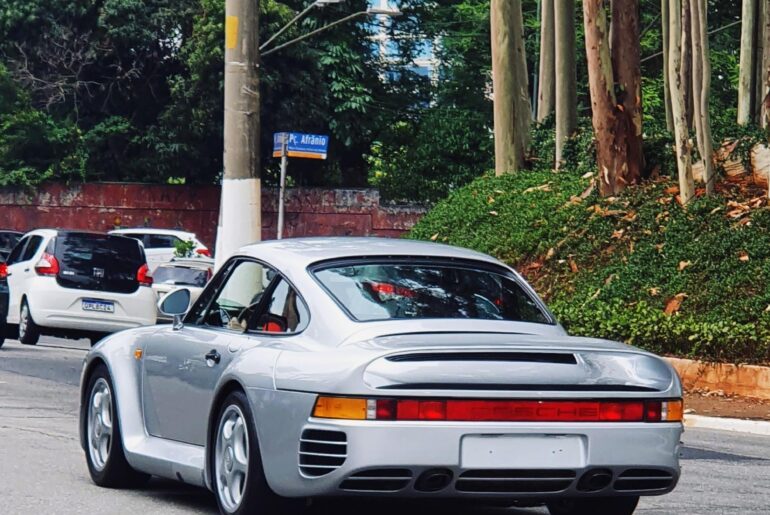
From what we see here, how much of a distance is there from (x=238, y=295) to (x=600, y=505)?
80.9 inches

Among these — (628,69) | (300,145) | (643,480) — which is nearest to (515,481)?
(643,480)

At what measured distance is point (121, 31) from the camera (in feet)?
155

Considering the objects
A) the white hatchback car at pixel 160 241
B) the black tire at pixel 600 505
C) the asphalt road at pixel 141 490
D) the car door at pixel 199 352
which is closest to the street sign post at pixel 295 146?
the asphalt road at pixel 141 490

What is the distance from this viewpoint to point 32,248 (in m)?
23.7

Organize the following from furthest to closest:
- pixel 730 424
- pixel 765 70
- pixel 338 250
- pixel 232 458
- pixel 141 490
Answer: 1. pixel 765 70
2. pixel 730 424
3. pixel 141 490
4. pixel 338 250
5. pixel 232 458

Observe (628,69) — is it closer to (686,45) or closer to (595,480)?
(686,45)

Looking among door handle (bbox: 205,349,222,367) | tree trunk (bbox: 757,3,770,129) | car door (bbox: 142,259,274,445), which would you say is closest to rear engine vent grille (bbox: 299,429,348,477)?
car door (bbox: 142,259,274,445)

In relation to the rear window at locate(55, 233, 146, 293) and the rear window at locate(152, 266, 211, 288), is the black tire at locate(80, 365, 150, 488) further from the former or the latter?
the rear window at locate(152, 266, 211, 288)

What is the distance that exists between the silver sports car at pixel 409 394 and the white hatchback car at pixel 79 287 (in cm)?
1494

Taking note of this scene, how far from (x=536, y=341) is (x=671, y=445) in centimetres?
73

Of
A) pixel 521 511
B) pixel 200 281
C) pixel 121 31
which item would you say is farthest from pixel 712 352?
pixel 121 31

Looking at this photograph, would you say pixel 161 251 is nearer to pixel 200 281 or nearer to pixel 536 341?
pixel 200 281

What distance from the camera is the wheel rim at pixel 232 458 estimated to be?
730cm

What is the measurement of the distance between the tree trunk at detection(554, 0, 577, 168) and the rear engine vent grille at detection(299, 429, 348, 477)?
892 inches
